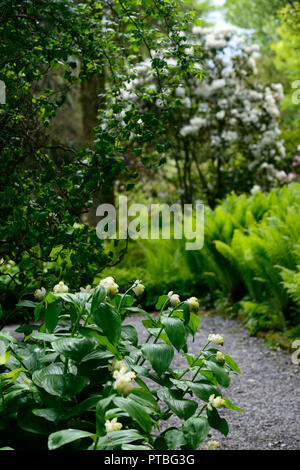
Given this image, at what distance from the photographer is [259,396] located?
3244 millimetres

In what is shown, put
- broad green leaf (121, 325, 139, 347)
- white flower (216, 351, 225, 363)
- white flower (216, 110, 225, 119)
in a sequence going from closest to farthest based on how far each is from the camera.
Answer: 1. white flower (216, 351, 225, 363)
2. broad green leaf (121, 325, 139, 347)
3. white flower (216, 110, 225, 119)

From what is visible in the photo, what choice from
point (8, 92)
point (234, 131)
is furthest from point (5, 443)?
point (234, 131)

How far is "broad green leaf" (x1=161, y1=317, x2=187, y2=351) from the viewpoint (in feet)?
5.10

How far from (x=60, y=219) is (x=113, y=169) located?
37 centimetres

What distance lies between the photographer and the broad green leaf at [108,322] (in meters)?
1.46

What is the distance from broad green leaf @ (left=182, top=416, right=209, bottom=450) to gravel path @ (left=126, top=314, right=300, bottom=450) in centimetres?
124

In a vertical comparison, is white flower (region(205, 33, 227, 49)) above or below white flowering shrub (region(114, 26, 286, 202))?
above

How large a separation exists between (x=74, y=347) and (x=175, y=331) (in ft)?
1.06

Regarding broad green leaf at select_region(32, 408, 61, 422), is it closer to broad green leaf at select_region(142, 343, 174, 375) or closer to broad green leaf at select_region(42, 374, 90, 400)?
broad green leaf at select_region(42, 374, 90, 400)

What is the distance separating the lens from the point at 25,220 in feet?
7.16

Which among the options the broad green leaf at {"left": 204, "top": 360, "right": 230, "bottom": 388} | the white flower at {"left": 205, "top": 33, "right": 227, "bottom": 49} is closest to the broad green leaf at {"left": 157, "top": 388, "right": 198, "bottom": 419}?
the broad green leaf at {"left": 204, "top": 360, "right": 230, "bottom": 388}

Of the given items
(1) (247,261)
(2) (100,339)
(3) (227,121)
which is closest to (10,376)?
(2) (100,339)

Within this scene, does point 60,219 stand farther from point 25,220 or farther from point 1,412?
point 1,412

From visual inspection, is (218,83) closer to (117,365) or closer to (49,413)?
(117,365)
